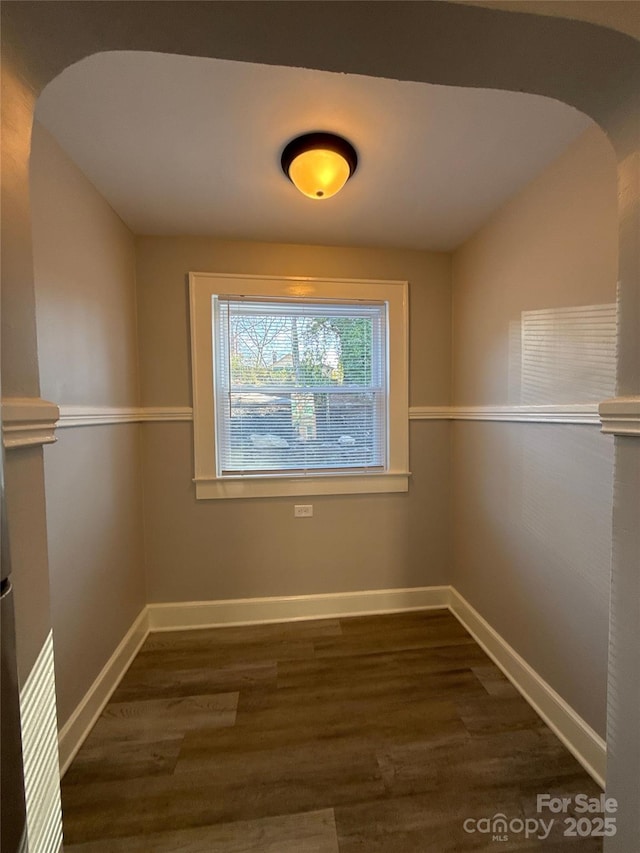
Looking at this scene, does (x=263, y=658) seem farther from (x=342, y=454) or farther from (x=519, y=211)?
(x=519, y=211)

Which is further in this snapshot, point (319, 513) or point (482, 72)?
point (319, 513)

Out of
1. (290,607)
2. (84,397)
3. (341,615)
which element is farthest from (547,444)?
(84,397)

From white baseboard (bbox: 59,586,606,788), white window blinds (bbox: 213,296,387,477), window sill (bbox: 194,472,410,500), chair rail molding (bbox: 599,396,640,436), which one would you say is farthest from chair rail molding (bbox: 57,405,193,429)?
chair rail molding (bbox: 599,396,640,436)

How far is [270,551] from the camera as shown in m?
2.26

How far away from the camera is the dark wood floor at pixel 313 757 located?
3.72 feet

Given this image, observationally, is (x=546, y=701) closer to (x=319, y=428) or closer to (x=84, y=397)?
(x=319, y=428)

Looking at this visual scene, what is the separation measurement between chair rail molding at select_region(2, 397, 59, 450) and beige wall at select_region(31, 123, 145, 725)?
2.24 feet

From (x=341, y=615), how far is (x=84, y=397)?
6.43 ft

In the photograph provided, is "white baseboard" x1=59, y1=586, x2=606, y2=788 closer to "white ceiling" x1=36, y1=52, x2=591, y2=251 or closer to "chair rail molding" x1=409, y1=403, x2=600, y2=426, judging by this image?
"chair rail molding" x1=409, y1=403, x2=600, y2=426

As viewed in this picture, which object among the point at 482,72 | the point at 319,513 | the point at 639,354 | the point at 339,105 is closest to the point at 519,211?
the point at 339,105

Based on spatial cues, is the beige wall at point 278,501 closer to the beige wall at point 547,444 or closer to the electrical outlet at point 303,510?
the electrical outlet at point 303,510

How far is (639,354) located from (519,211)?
51.7 inches

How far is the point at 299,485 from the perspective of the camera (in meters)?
2.25

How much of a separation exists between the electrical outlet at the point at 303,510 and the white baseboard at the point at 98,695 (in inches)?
43.2
